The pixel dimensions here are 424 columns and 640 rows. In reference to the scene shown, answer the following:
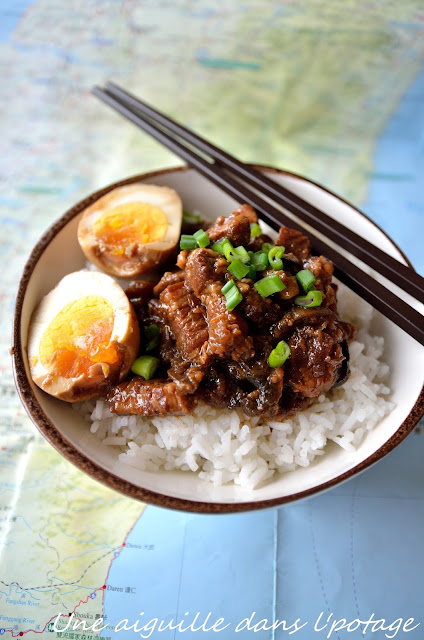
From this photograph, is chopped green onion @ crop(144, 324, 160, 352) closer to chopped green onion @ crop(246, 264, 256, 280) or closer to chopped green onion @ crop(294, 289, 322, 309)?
chopped green onion @ crop(246, 264, 256, 280)

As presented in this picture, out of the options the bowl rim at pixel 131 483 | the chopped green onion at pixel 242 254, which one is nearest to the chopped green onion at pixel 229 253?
the chopped green onion at pixel 242 254

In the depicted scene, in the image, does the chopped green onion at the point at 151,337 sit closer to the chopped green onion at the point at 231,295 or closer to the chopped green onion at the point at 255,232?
the chopped green onion at the point at 231,295

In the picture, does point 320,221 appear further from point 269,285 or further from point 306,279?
point 269,285

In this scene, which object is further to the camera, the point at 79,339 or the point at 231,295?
the point at 79,339

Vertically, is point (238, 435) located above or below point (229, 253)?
below

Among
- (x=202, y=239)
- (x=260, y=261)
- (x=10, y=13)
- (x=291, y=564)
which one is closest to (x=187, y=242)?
(x=202, y=239)

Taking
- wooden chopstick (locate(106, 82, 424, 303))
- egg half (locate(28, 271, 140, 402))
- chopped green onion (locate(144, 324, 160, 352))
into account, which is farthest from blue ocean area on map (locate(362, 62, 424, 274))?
egg half (locate(28, 271, 140, 402))
